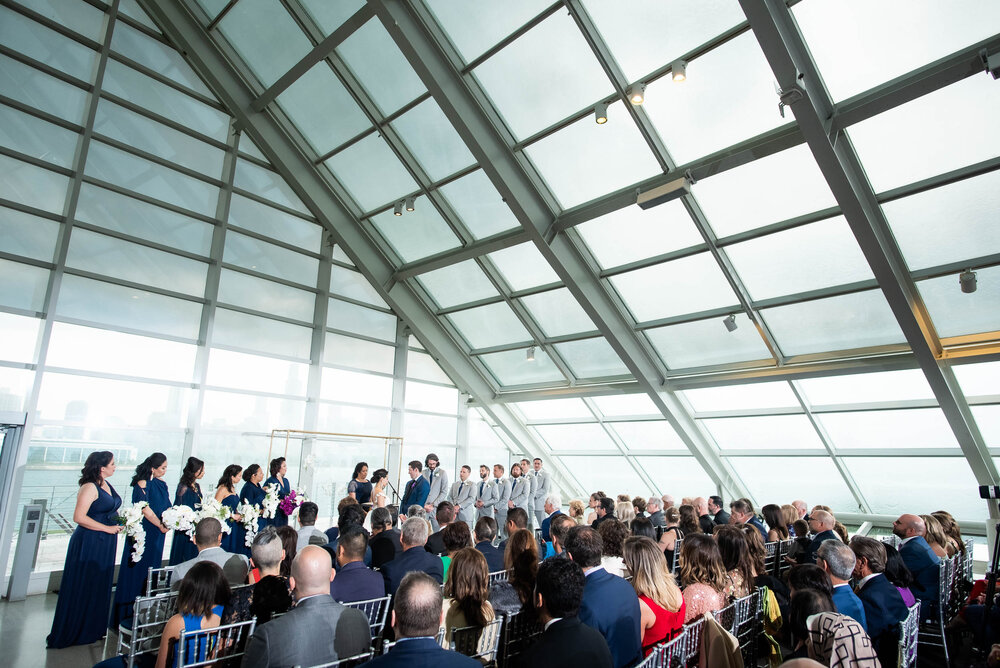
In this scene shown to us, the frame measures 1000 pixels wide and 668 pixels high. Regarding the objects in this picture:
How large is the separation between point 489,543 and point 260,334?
23.0ft

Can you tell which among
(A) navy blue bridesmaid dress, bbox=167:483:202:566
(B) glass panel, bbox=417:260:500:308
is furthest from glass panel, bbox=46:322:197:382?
(B) glass panel, bbox=417:260:500:308

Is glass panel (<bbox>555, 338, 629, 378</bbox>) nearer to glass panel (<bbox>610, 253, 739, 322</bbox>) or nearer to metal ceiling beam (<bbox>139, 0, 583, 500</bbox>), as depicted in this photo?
glass panel (<bbox>610, 253, 739, 322</bbox>)

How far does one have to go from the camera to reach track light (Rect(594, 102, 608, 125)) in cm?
664

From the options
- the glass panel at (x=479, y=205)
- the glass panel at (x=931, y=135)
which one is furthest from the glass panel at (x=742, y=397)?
the glass panel at (x=479, y=205)

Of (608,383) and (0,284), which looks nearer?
(0,284)

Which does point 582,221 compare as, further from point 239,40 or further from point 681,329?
point 239,40

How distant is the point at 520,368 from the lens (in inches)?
454

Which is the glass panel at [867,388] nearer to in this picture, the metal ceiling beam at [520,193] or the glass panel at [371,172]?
the metal ceiling beam at [520,193]

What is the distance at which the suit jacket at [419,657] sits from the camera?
1968 millimetres

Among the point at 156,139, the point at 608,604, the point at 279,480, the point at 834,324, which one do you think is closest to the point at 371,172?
the point at 156,139

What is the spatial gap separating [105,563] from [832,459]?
32.8 ft

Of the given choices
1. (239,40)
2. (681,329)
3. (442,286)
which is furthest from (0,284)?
(681,329)

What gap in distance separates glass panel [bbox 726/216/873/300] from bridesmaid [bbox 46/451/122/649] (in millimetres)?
7709

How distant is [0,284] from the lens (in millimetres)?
7238
